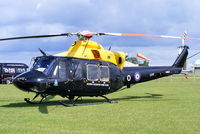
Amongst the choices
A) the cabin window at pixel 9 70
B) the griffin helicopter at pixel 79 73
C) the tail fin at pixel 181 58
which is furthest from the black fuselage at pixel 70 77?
the cabin window at pixel 9 70

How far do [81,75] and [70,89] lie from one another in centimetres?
83

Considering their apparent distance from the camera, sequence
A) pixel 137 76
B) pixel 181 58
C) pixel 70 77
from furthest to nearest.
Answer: pixel 181 58 < pixel 137 76 < pixel 70 77

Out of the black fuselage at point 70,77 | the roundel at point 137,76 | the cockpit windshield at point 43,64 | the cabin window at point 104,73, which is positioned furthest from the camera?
the roundel at point 137,76

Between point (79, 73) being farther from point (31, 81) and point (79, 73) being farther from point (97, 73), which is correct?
point (31, 81)

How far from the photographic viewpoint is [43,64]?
1170 centimetres

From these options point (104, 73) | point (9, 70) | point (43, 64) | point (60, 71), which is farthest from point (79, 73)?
point (9, 70)

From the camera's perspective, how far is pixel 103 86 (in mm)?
13289

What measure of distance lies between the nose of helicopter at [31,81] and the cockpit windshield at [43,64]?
0.94 ft

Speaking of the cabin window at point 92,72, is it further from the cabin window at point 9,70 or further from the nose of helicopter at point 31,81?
the cabin window at point 9,70

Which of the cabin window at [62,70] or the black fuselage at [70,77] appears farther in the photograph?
the cabin window at [62,70]

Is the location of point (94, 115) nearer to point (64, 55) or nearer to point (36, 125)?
point (36, 125)

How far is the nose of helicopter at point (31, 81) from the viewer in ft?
35.6

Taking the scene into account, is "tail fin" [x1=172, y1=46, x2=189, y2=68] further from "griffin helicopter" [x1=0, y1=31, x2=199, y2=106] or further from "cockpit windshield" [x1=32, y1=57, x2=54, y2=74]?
"cockpit windshield" [x1=32, y1=57, x2=54, y2=74]

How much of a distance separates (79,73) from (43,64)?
1.68m
